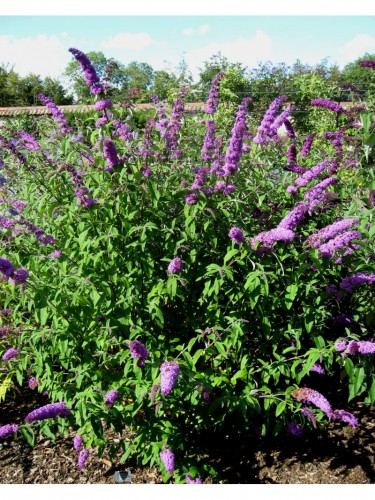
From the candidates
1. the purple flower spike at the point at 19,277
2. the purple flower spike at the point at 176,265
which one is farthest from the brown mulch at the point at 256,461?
the purple flower spike at the point at 19,277

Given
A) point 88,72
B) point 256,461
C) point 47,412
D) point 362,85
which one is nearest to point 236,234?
point 88,72

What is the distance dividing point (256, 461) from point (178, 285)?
4.19 feet

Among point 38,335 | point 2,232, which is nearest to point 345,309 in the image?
point 38,335

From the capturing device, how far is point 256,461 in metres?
3.20

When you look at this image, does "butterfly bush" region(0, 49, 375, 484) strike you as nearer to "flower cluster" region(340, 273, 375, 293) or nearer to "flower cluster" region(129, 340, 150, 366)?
"flower cluster" region(340, 273, 375, 293)

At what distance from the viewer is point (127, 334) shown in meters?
2.91

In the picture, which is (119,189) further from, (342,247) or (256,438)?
(256,438)

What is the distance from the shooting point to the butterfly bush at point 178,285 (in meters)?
2.66

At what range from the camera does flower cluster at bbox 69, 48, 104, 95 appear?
2.60 meters

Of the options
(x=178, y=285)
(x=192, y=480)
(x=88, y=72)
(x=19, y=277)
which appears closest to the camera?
(x=19, y=277)

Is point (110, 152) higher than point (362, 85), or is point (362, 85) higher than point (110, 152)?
point (362, 85)

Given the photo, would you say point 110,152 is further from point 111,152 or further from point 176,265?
point 176,265

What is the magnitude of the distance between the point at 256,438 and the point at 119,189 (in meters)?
1.90

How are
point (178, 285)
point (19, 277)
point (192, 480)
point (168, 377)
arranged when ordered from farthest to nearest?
point (178, 285) < point (192, 480) < point (19, 277) < point (168, 377)
